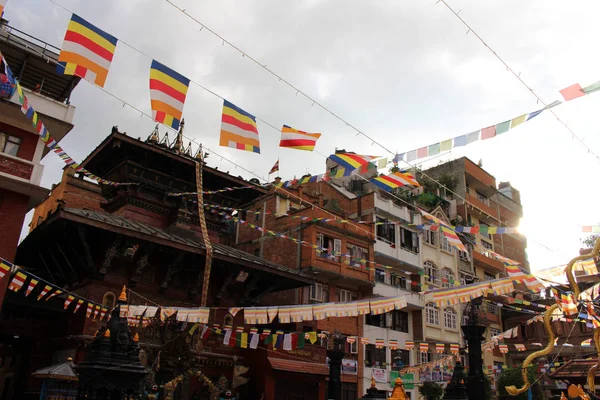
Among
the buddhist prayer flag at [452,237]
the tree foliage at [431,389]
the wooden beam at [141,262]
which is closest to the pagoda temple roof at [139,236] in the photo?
the wooden beam at [141,262]

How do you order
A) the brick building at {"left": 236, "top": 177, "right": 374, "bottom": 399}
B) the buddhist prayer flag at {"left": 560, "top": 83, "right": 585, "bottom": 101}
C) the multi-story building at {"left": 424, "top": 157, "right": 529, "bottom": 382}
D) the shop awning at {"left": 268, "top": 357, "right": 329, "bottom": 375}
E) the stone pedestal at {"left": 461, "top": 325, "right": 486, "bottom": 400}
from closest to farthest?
the buddhist prayer flag at {"left": 560, "top": 83, "right": 585, "bottom": 101} → the stone pedestal at {"left": 461, "top": 325, "right": 486, "bottom": 400} → the shop awning at {"left": 268, "top": 357, "right": 329, "bottom": 375} → the brick building at {"left": 236, "top": 177, "right": 374, "bottom": 399} → the multi-story building at {"left": 424, "top": 157, "right": 529, "bottom": 382}

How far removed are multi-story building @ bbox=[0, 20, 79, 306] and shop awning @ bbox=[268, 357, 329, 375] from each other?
10.8 m

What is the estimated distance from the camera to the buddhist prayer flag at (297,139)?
15453 millimetres

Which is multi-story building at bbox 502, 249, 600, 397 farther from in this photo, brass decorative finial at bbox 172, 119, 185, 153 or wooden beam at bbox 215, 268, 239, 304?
brass decorative finial at bbox 172, 119, 185, 153

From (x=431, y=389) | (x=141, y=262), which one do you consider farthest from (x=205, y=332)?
(x=431, y=389)

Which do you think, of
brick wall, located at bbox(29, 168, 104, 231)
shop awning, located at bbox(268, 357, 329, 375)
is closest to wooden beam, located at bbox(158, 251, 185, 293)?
shop awning, located at bbox(268, 357, 329, 375)

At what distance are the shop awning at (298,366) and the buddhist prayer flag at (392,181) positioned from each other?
975 centimetres

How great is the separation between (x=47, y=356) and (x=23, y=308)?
2.00 meters

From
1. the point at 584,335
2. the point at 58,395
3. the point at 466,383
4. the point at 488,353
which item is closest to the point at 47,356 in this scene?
the point at 58,395

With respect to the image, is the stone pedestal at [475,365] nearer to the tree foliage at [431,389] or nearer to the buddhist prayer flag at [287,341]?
the buddhist prayer flag at [287,341]

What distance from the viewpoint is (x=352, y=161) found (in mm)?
15055

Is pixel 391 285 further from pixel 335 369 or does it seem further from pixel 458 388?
pixel 458 388

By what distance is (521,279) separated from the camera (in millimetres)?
14453

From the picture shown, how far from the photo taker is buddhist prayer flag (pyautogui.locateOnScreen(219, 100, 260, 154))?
49.9 feet
